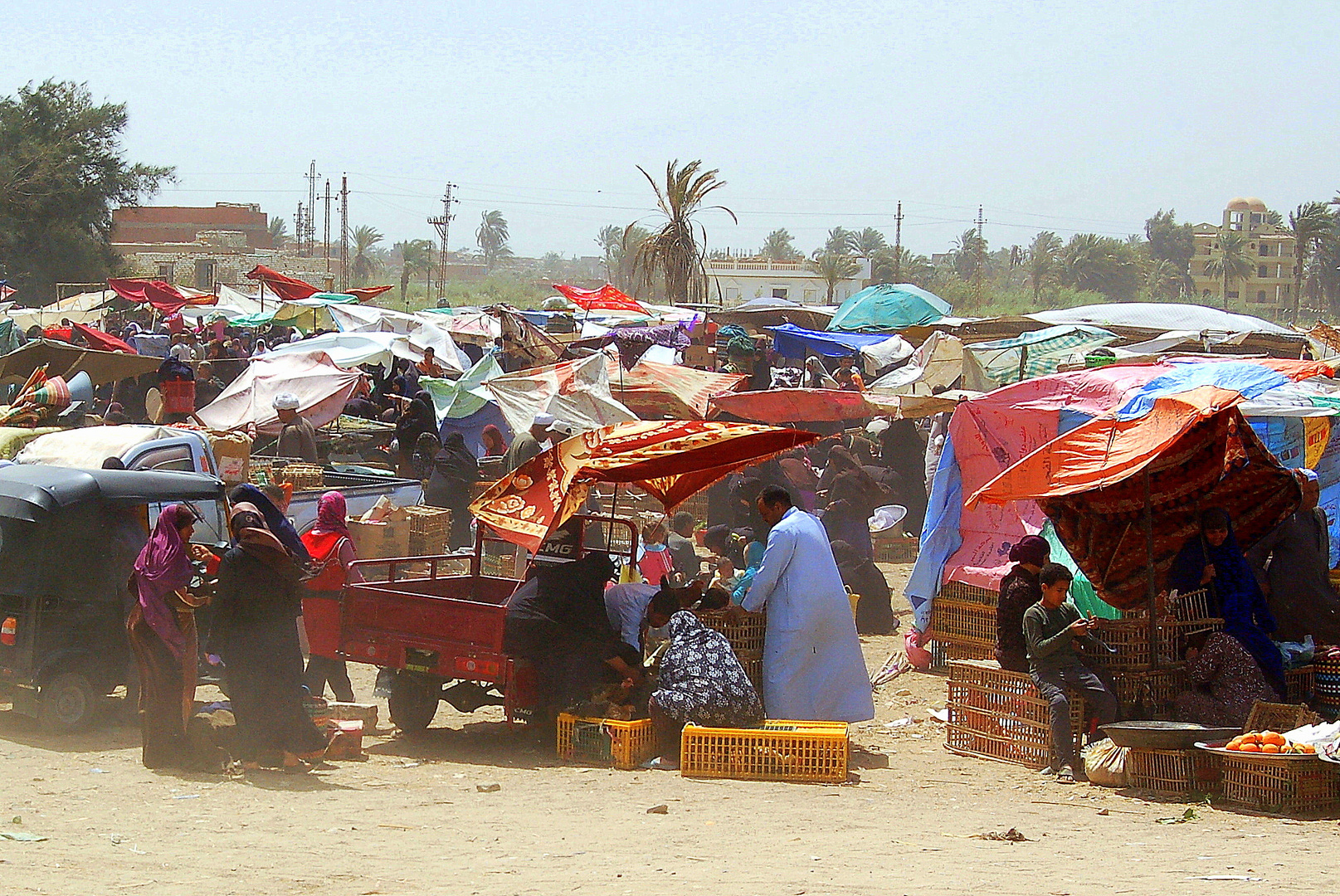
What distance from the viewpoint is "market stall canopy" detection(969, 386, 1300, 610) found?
7426 millimetres

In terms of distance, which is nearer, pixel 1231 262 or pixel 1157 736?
pixel 1157 736

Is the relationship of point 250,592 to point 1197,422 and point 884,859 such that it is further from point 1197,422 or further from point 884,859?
point 1197,422

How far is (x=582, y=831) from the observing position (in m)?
5.99

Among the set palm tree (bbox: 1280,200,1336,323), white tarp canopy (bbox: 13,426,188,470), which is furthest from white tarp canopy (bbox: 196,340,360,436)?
palm tree (bbox: 1280,200,1336,323)

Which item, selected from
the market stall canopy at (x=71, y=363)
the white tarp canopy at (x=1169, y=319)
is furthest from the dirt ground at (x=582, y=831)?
the white tarp canopy at (x=1169, y=319)

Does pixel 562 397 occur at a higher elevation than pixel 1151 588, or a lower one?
higher

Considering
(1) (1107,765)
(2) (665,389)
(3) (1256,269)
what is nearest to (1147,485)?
(1) (1107,765)

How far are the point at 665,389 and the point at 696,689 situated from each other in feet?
31.7

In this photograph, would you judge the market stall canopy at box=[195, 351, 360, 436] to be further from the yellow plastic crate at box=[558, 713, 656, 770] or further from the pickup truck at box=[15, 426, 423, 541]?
the yellow plastic crate at box=[558, 713, 656, 770]

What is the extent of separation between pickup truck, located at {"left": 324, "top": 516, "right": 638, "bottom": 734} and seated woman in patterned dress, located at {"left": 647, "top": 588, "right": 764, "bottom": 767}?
Answer: 79cm

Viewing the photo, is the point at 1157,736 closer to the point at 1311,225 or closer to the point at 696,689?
the point at 696,689

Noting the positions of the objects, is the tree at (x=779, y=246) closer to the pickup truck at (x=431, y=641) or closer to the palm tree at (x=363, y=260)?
the palm tree at (x=363, y=260)

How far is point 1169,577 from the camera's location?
8328mm

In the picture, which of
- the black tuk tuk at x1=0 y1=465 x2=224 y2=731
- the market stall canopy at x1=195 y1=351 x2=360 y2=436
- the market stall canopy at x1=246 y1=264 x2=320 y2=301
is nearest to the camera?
the black tuk tuk at x1=0 y1=465 x2=224 y2=731
